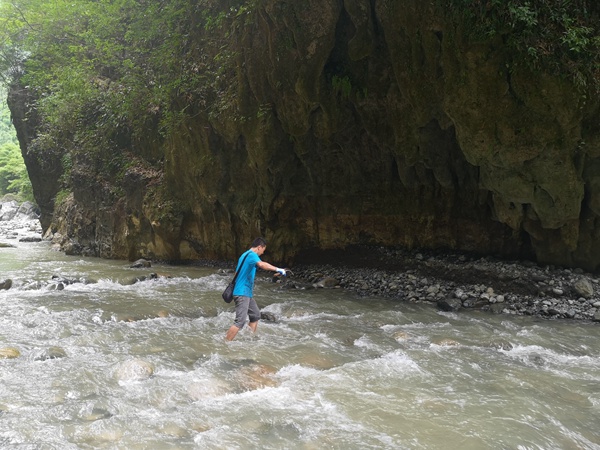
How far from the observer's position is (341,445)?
392 cm

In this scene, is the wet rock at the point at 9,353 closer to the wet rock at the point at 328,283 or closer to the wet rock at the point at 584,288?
the wet rock at the point at 328,283

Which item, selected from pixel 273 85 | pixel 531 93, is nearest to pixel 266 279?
pixel 273 85

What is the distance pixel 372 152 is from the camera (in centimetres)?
1228

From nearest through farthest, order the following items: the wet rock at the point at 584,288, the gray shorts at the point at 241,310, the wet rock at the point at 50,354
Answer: the wet rock at the point at 50,354 < the gray shorts at the point at 241,310 < the wet rock at the point at 584,288

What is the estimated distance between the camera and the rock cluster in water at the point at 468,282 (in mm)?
8922

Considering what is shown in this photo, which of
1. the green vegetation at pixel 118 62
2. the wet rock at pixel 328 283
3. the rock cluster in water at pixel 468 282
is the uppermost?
the green vegetation at pixel 118 62

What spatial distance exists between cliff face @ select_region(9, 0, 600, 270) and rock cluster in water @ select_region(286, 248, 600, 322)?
640mm

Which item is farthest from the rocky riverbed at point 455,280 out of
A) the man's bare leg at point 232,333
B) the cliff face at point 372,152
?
the man's bare leg at point 232,333

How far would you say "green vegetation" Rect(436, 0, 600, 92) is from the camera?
22.9ft

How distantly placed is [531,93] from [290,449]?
7000mm

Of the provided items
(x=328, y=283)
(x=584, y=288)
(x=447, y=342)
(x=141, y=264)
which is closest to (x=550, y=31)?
(x=584, y=288)

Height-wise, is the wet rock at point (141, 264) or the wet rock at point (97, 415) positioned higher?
the wet rock at point (97, 415)

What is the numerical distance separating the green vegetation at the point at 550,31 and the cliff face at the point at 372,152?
0.26 metres

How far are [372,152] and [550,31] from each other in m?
5.67
